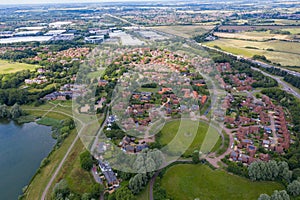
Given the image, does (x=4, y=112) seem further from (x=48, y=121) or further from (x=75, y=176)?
(x=75, y=176)

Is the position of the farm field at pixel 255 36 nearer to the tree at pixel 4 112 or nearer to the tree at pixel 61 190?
the tree at pixel 4 112

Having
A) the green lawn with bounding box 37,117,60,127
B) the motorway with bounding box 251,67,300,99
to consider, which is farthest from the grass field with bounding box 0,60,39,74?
the motorway with bounding box 251,67,300,99

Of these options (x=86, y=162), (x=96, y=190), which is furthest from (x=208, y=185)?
(x=86, y=162)

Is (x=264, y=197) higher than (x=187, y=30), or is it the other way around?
(x=264, y=197)

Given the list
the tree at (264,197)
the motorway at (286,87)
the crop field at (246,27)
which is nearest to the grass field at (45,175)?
the tree at (264,197)

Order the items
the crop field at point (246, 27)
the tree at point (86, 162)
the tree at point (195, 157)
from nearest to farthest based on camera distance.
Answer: the tree at point (86, 162), the tree at point (195, 157), the crop field at point (246, 27)

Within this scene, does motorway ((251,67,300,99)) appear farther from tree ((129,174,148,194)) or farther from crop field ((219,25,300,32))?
crop field ((219,25,300,32))
